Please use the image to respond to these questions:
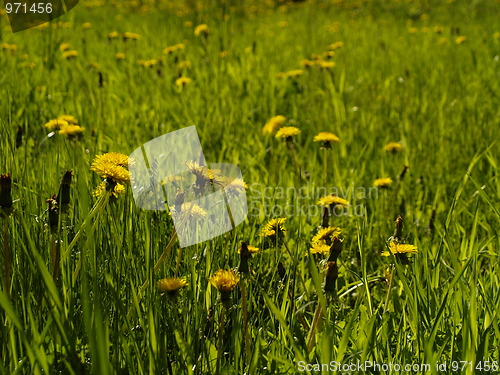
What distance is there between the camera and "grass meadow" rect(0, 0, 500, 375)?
0.92 m

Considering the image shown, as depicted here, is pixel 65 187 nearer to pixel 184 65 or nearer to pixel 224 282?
pixel 224 282

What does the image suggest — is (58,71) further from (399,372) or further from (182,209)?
(399,372)

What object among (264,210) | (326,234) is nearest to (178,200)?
(326,234)

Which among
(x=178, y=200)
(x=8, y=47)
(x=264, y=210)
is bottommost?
(x=264, y=210)

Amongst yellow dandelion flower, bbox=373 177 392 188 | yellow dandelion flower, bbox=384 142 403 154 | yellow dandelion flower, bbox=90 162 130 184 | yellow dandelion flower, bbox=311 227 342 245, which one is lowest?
yellow dandelion flower, bbox=373 177 392 188

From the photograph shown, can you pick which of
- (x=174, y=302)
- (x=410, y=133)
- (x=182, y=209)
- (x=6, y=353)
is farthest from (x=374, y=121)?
(x=6, y=353)

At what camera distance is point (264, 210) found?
1.70 meters

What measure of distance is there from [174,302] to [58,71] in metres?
2.68

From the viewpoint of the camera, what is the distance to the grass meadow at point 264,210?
917 mm

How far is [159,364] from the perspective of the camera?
35.4 inches

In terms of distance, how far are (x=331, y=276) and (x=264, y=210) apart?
2.49 feet

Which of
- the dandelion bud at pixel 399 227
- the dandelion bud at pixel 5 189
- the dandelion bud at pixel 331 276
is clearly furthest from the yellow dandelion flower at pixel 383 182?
the dandelion bud at pixel 5 189

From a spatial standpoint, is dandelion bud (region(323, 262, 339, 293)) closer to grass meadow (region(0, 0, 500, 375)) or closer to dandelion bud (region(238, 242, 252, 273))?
grass meadow (region(0, 0, 500, 375))

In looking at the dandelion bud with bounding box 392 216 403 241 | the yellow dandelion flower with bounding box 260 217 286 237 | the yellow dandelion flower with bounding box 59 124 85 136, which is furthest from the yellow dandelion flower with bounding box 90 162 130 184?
the yellow dandelion flower with bounding box 59 124 85 136
